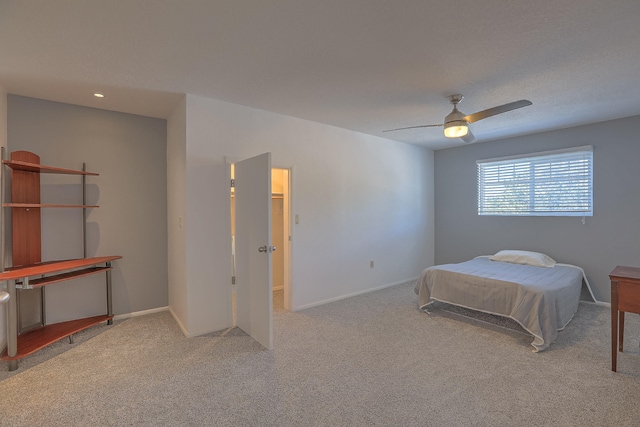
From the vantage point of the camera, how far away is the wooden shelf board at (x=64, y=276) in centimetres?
278

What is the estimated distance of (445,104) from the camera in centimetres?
340

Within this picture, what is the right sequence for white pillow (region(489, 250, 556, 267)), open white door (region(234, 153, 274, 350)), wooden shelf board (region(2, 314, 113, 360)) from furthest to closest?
white pillow (region(489, 250, 556, 267)), open white door (region(234, 153, 274, 350)), wooden shelf board (region(2, 314, 113, 360))

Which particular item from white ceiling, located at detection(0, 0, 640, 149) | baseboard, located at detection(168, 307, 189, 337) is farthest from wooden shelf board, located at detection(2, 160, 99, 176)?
baseboard, located at detection(168, 307, 189, 337)

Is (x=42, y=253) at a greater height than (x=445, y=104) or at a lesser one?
lesser

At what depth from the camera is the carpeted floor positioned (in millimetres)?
1923

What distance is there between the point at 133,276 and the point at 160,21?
9.67ft

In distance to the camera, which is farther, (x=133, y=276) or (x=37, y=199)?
(x=133, y=276)

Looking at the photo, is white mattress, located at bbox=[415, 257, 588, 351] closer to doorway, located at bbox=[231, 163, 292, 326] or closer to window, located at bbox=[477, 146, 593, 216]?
window, located at bbox=[477, 146, 593, 216]

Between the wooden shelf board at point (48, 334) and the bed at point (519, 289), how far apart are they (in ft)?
12.2

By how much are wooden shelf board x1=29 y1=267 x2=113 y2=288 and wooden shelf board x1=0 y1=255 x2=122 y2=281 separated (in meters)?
0.12

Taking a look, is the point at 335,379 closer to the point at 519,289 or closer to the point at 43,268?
the point at 519,289

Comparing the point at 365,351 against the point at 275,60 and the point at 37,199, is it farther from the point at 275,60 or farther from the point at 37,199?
the point at 37,199

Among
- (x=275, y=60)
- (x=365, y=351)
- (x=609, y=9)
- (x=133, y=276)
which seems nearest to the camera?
(x=609, y=9)

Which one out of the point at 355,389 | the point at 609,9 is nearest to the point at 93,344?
the point at 355,389
